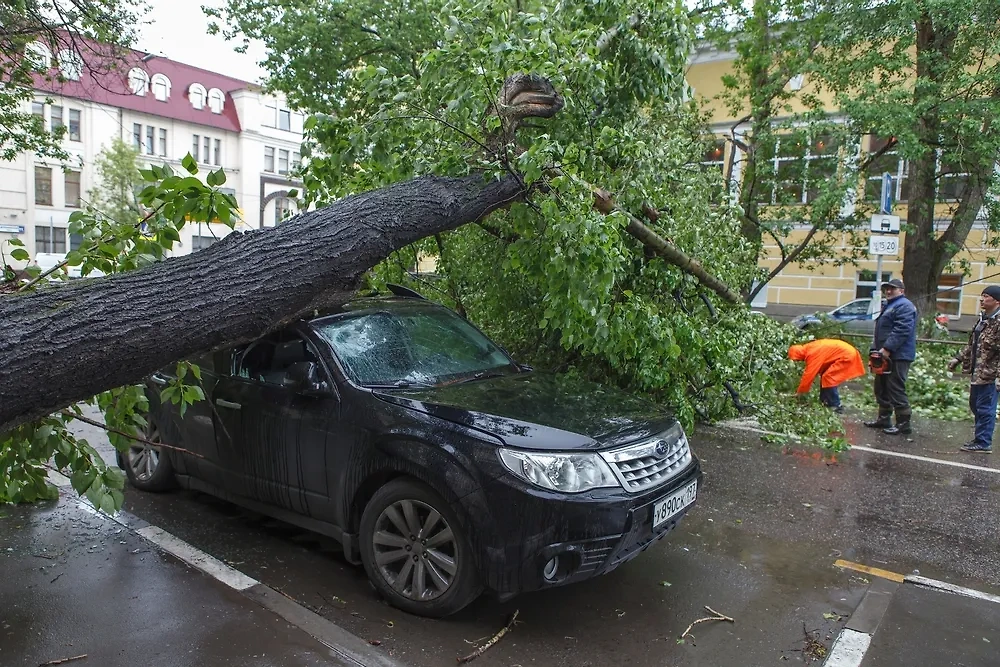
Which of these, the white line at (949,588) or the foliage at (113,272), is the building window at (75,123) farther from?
the white line at (949,588)

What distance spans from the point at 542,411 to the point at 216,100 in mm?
58258

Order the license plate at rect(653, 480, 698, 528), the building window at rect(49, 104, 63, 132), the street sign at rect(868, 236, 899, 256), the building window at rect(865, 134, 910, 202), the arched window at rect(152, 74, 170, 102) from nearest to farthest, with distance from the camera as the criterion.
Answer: the license plate at rect(653, 480, 698, 528)
the street sign at rect(868, 236, 899, 256)
the building window at rect(865, 134, 910, 202)
the building window at rect(49, 104, 63, 132)
the arched window at rect(152, 74, 170, 102)

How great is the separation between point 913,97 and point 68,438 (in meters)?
13.4

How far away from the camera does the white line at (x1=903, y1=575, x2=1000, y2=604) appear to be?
4.39m

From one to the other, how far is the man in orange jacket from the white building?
32.9 meters

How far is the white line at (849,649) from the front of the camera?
11.9ft

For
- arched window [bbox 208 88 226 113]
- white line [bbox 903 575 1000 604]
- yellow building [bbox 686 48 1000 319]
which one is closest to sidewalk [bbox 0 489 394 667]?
white line [bbox 903 575 1000 604]

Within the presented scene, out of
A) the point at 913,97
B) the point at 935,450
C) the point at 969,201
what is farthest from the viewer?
the point at 969,201

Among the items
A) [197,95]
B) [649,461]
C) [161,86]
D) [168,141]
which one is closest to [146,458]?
[649,461]

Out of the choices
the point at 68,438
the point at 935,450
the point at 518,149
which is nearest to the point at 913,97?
the point at 935,450

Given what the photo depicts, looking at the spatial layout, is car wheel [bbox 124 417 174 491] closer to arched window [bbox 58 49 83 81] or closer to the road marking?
the road marking

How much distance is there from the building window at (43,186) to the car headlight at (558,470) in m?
49.8

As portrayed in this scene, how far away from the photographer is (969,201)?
14.8 m

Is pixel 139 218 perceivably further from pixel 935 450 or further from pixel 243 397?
pixel 935 450
